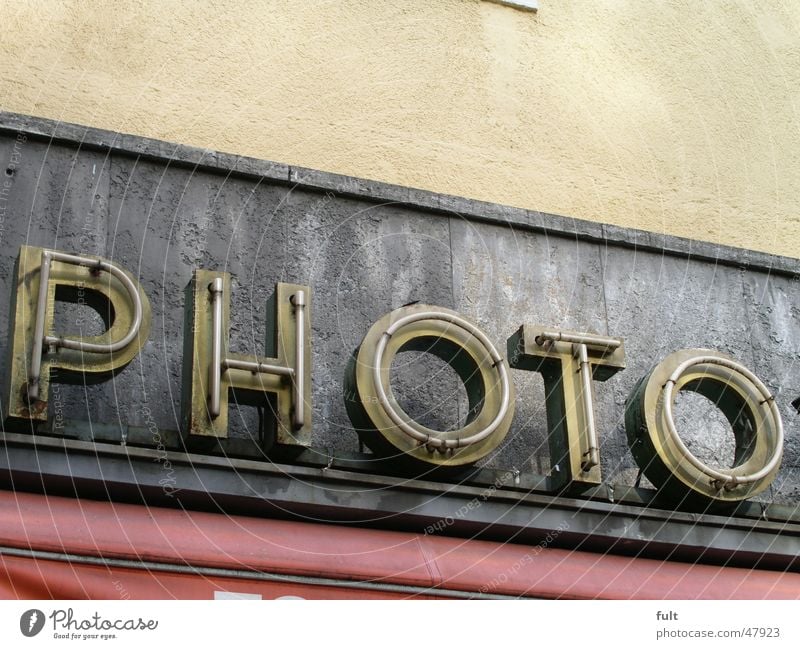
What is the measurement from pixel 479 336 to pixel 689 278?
2392 millimetres

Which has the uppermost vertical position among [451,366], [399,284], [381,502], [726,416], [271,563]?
[399,284]

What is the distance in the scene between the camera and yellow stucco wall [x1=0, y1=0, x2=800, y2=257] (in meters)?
10.1

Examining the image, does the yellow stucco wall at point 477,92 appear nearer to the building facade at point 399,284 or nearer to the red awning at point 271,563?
the building facade at point 399,284

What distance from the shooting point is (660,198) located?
11250 mm

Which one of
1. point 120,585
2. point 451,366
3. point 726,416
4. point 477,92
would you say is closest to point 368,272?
point 451,366

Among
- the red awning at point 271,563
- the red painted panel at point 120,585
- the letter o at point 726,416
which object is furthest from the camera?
the letter o at point 726,416

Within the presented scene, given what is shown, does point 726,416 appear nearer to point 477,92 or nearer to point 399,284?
point 399,284

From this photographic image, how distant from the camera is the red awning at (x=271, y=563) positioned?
7363mm

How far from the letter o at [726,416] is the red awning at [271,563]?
0.51 metres

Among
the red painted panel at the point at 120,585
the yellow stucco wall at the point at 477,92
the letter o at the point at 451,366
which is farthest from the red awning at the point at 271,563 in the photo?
the yellow stucco wall at the point at 477,92

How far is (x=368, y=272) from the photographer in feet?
31.2

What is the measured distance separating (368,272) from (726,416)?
239 centimetres

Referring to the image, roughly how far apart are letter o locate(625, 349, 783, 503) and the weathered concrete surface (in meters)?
0.69

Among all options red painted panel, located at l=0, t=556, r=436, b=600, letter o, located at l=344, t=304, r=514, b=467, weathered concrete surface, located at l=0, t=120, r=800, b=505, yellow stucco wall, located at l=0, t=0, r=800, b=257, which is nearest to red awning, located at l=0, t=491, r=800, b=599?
red painted panel, located at l=0, t=556, r=436, b=600
